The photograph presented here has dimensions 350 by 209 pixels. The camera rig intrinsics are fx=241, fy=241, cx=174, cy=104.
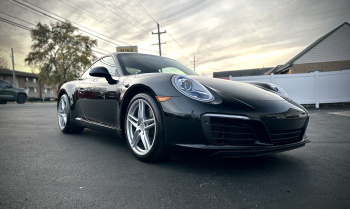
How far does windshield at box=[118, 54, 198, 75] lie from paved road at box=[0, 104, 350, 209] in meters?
1.07

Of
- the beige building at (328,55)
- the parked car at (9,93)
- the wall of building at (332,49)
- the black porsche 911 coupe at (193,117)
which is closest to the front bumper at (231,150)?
the black porsche 911 coupe at (193,117)

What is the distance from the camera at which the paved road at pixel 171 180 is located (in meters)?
1.59

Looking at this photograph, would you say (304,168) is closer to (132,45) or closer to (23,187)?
(23,187)

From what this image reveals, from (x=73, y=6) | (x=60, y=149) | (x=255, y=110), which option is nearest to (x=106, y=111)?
(x=60, y=149)

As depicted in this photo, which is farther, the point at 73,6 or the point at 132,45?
the point at 132,45

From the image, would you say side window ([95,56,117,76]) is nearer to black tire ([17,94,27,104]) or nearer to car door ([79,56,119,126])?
car door ([79,56,119,126])

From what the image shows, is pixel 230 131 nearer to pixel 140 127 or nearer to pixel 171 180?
pixel 171 180

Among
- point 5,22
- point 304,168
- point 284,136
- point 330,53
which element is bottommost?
point 304,168

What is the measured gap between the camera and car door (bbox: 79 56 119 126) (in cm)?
307

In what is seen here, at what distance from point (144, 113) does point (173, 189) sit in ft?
3.35

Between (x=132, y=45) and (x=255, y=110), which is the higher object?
(x=132, y=45)

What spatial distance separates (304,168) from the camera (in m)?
2.28

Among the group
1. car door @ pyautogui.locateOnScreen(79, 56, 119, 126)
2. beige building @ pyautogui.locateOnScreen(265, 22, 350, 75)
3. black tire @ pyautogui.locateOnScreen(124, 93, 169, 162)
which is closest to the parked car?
car door @ pyautogui.locateOnScreen(79, 56, 119, 126)

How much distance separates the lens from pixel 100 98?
331cm
